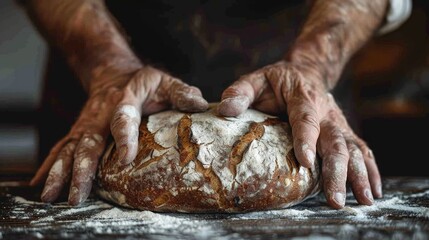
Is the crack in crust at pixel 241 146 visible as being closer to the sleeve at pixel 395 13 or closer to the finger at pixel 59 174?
the finger at pixel 59 174

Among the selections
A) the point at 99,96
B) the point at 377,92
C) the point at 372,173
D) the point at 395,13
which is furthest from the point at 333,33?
the point at 377,92

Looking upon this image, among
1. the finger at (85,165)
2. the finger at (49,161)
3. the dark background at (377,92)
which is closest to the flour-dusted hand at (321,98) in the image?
the finger at (85,165)

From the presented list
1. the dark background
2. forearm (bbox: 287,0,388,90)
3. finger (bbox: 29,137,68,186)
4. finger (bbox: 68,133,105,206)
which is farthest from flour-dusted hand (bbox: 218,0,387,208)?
the dark background

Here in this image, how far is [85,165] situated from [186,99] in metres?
0.29

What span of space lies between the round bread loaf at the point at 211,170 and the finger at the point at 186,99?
1.1 inches

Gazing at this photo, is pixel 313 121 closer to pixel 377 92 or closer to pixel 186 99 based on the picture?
pixel 186 99

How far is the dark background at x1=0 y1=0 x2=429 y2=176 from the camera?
11.9 ft

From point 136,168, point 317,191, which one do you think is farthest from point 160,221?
point 317,191

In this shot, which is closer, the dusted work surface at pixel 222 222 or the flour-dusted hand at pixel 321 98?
the dusted work surface at pixel 222 222

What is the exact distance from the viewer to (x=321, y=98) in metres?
1.49

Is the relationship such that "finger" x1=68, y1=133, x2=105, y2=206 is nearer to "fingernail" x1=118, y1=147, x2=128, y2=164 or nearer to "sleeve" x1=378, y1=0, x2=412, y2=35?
"fingernail" x1=118, y1=147, x2=128, y2=164

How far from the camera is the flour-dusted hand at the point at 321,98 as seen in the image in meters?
1.32

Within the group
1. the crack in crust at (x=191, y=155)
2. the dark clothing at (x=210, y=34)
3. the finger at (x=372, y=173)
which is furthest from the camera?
the dark clothing at (x=210, y=34)

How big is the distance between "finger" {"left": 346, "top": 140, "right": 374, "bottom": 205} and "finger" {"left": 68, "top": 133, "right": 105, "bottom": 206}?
60 cm
